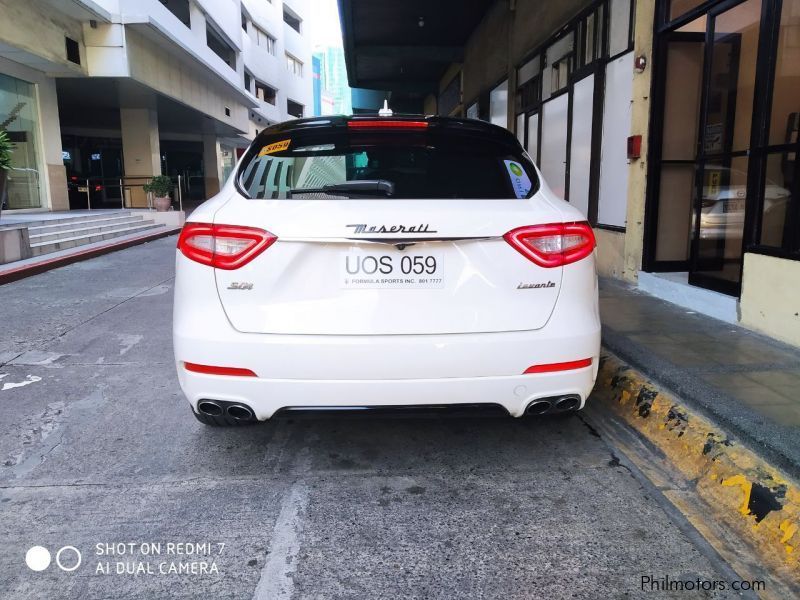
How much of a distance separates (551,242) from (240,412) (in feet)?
5.13

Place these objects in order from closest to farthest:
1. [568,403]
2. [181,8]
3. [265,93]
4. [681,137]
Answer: [568,403]
[681,137]
[181,8]
[265,93]

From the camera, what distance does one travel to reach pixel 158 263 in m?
11.8

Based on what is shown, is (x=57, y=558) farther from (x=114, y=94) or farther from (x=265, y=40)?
(x=265, y=40)

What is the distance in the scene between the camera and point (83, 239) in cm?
1363

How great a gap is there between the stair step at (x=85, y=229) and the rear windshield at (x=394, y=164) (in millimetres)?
10290

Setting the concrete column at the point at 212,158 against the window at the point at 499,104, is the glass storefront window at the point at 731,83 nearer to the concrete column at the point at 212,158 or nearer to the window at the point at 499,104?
the window at the point at 499,104

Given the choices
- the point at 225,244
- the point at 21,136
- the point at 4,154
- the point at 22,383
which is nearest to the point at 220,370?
the point at 225,244

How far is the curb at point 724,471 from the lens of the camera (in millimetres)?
2494

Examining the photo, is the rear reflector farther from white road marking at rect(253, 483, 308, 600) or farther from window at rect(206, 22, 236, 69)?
window at rect(206, 22, 236, 69)

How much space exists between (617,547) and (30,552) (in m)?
2.29

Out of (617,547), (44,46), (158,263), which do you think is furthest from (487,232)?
(44,46)

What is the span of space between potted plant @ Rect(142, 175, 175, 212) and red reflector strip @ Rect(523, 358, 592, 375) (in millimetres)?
20225

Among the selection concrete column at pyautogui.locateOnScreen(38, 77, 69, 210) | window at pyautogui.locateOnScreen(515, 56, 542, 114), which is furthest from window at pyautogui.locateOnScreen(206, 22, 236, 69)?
window at pyautogui.locateOnScreen(515, 56, 542, 114)

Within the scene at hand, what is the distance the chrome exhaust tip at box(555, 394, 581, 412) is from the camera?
9.40ft
